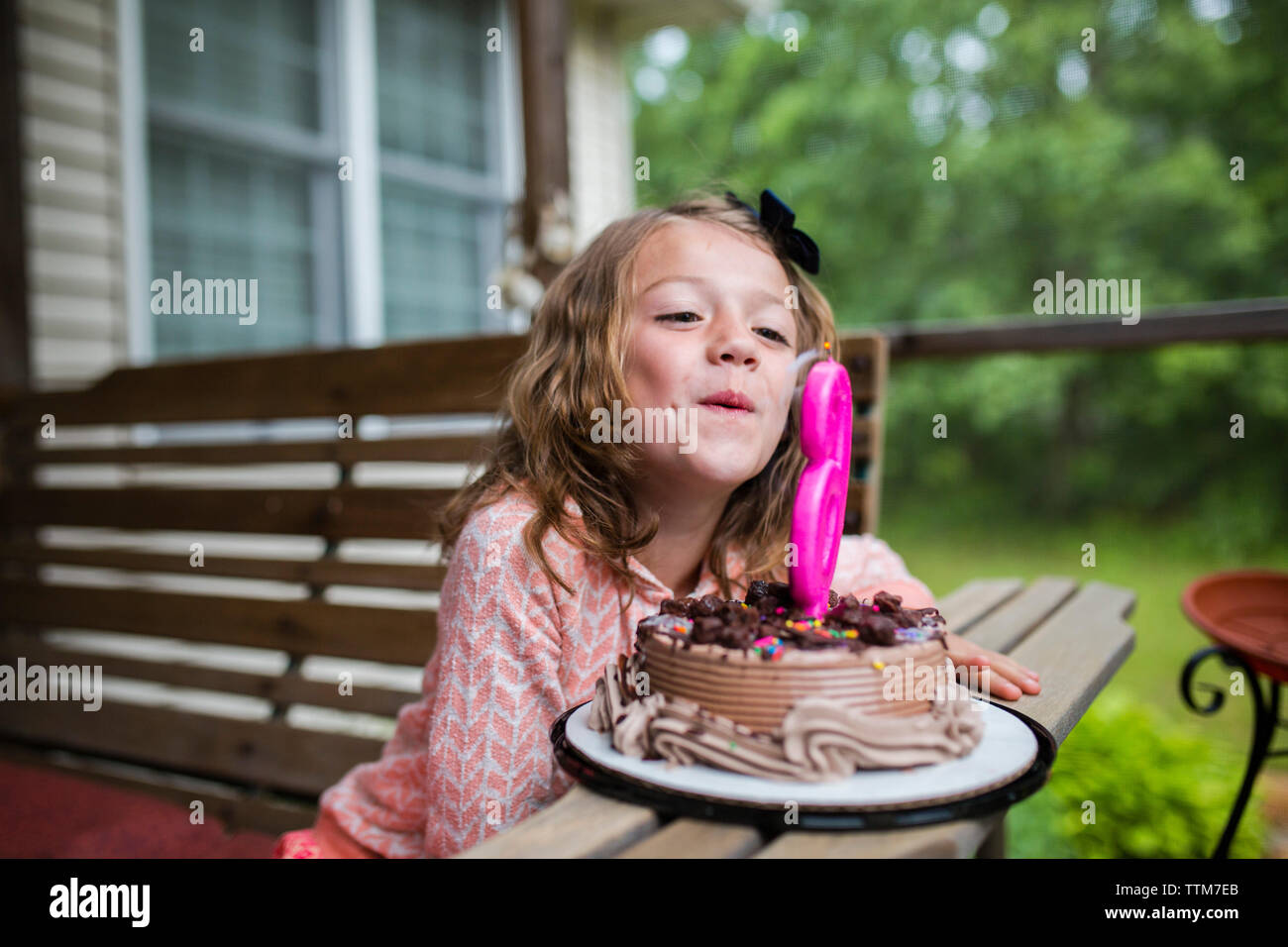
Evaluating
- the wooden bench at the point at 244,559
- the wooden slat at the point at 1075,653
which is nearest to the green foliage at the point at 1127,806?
the wooden slat at the point at 1075,653

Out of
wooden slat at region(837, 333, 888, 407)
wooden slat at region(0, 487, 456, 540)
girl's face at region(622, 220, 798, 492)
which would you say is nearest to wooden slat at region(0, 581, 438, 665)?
wooden slat at region(0, 487, 456, 540)

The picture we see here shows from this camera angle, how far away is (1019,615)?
82.7 inches

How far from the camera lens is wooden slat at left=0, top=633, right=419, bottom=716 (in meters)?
2.86

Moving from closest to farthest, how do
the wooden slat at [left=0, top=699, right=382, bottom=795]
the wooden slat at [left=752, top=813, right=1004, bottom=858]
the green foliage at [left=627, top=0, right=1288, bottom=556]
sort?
1. the wooden slat at [left=752, top=813, right=1004, bottom=858]
2. the wooden slat at [left=0, top=699, right=382, bottom=795]
3. the green foliage at [left=627, top=0, right=1288, bottom=556]

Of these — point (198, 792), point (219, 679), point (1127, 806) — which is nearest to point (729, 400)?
point (219, 679)

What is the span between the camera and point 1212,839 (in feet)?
11.5

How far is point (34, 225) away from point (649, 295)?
3.60 m

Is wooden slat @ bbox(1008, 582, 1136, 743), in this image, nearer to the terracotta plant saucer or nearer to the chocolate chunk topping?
the chocolate chunk topping

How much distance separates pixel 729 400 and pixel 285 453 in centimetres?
206

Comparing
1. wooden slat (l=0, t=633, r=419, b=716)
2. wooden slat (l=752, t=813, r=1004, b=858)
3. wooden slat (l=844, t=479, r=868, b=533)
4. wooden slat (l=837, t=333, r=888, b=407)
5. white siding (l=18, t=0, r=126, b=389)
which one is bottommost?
wooden slat (l=0, t=633, r=419, b=716)

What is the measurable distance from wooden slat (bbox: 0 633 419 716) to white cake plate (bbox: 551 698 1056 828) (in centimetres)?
181

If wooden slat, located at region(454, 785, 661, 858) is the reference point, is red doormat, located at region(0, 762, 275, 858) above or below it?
below

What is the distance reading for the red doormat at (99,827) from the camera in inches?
112
